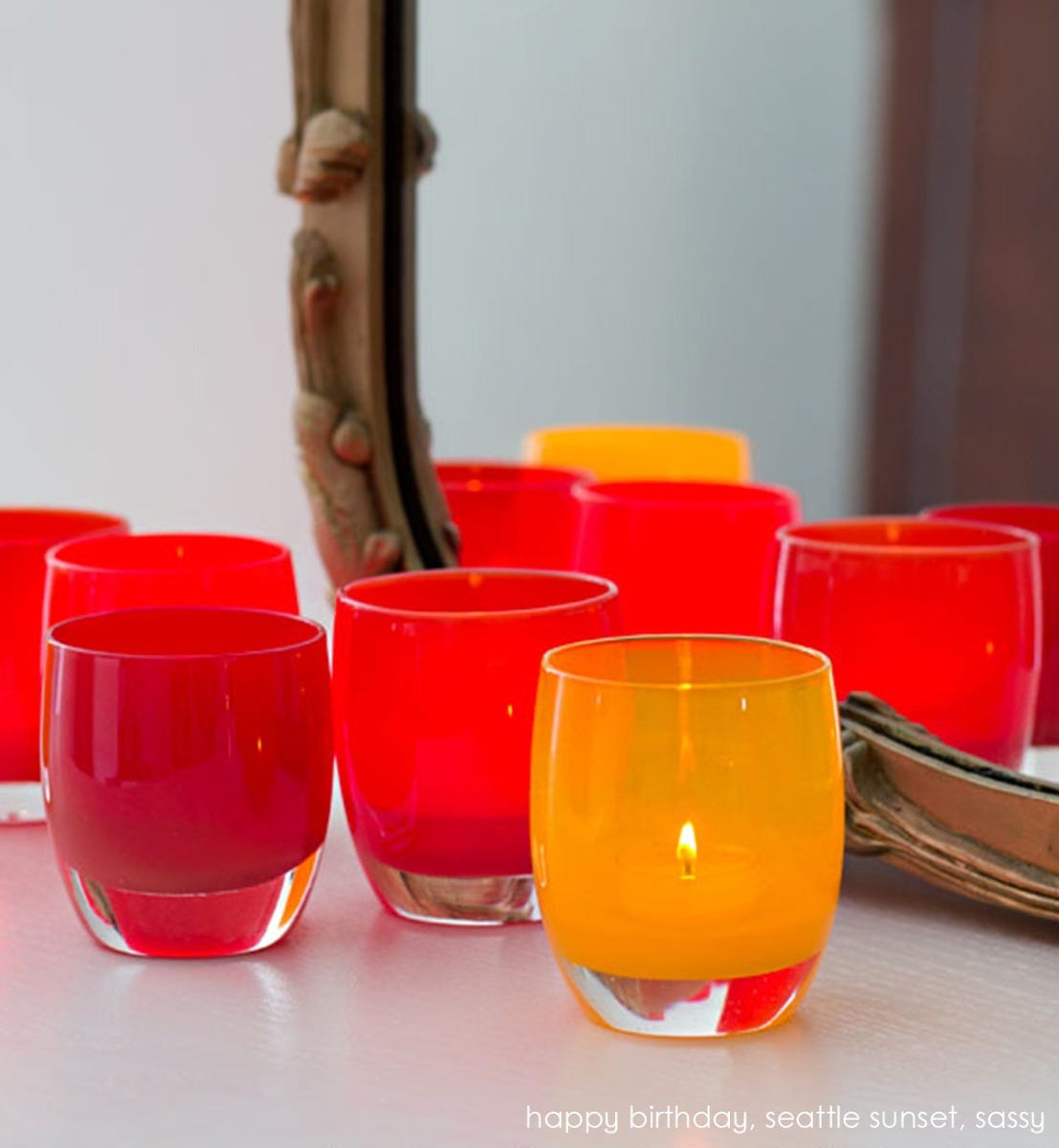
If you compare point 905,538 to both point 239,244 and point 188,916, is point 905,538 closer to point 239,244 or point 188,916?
point 188,916

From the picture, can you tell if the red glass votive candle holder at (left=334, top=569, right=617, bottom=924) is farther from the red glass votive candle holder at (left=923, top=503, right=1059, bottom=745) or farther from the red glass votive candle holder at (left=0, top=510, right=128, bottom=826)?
the red glass votive candle holder at (left=923, top=503, right=1059, bottom=745)

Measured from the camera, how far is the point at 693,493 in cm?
96

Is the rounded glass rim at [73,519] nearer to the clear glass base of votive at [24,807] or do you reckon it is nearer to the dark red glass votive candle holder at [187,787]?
the clear glass base of votive at [24,807]

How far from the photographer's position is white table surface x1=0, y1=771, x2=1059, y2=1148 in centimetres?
52

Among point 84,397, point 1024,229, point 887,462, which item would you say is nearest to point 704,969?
point 84,397

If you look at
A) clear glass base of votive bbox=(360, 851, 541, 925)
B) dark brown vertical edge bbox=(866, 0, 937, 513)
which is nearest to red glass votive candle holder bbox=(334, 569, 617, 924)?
clear glass base of votive bbox=(360, 851, 541, 925)

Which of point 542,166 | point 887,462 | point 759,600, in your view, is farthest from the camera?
point 887,462

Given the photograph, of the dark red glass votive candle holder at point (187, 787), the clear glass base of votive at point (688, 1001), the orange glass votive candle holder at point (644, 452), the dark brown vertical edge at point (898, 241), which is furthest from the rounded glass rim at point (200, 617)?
the dark brown vertical edge at point (898, 241)

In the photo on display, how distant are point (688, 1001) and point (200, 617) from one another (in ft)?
0.70

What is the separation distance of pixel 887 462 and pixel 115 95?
1.19 meters

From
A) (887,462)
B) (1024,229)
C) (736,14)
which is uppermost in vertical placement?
(736,14)

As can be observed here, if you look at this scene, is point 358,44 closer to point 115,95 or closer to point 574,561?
point 574,561

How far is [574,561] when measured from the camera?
2.98 feet

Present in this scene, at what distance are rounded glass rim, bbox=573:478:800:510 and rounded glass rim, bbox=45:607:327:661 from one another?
→ 0.81 ft
